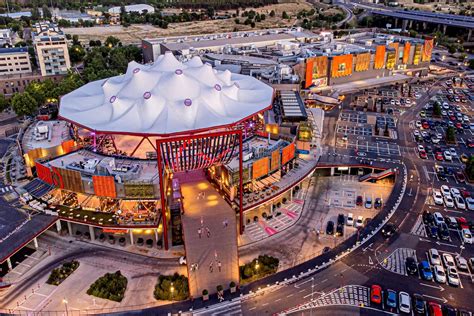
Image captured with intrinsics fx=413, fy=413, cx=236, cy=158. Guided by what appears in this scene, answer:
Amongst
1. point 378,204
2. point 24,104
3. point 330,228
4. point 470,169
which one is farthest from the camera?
point 24,104

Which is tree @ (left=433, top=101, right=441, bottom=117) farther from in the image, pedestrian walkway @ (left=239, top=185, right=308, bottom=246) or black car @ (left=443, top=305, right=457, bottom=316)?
black car @ (left=443, top=305, right=457, bottom=316)

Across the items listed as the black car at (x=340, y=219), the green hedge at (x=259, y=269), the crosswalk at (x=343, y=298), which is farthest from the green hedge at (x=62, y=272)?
the black car at (x=340, y=219)

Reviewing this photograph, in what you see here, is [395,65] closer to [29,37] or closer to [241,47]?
[241,47]

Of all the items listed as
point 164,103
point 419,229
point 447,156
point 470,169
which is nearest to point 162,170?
point 164,103

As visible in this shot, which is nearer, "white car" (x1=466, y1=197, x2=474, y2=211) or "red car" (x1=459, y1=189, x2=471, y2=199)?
"white car" (x1=466, y1=197, x2=474, y2=211)

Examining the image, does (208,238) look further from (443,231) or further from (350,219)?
(443,231)

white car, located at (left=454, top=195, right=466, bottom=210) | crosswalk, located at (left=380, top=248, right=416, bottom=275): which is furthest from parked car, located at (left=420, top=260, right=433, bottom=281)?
white car, located at (left=454, top=195, right=466, bottom=210)
